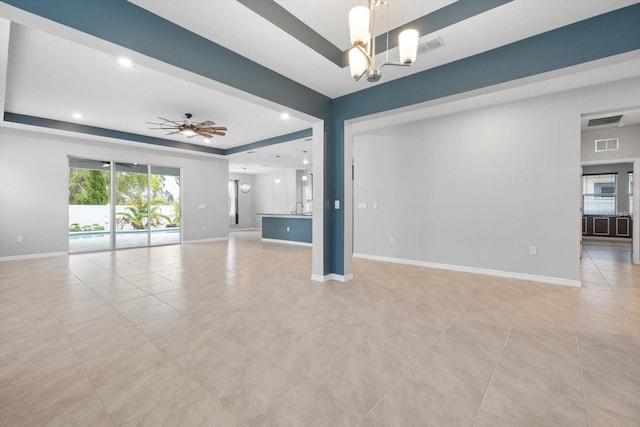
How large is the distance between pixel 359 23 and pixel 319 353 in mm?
2384

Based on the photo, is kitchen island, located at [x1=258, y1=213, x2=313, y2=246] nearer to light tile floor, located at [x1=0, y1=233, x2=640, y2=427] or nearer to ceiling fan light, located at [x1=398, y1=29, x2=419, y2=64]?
light tile floor, located at [x1=0, y1=233, x2=640, y2=427]

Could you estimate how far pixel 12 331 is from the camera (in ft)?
8.15

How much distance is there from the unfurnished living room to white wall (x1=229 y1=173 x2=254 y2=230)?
265 inches

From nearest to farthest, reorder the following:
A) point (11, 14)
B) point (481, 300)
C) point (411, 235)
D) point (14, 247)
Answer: point (11, 14)
point (481, 300)
point (411, 235)
point (14, 247)

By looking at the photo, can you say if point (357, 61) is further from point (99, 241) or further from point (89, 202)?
point (99, 241)

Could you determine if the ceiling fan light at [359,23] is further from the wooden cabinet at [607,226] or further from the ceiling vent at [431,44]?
the wooden cabinet at [607,226]

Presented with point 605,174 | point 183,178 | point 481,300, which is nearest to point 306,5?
point 481,300

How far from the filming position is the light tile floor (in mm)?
1515

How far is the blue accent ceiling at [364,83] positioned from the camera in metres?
2.13

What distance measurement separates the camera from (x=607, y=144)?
629cm

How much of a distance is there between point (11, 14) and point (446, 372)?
12.7 ft

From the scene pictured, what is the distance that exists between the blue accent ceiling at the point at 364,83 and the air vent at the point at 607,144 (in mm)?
5685

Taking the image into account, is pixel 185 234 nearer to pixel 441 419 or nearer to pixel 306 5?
pixel 306 5

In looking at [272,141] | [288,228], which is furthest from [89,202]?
[288,228]
